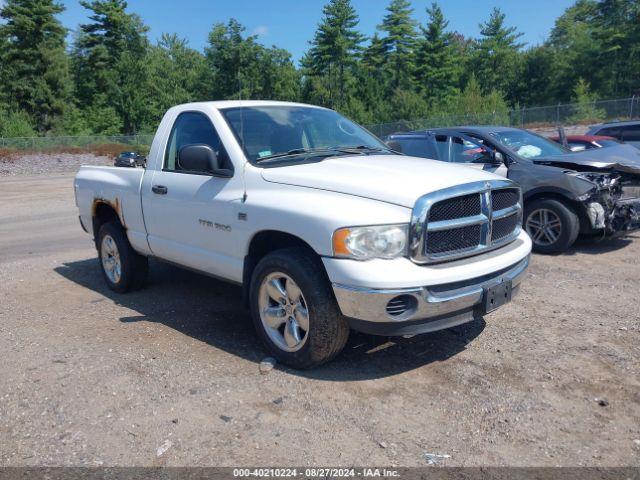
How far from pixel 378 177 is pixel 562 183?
448 centimetres

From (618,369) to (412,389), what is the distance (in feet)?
5.09

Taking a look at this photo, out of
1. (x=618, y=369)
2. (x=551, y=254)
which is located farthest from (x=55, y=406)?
(x=551, y=254)

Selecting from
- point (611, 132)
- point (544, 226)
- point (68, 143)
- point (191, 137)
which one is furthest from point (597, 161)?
point (68, 143)

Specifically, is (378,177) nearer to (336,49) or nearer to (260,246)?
(260,246)

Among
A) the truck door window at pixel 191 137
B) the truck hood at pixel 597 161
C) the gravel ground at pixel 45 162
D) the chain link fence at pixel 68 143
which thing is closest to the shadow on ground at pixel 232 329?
the truck door window at pixel 191 137

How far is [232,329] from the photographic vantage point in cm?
525

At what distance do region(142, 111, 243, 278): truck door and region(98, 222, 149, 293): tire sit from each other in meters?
0.68

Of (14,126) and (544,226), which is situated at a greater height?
(14,126)

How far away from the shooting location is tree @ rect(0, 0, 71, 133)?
5741 centimetres

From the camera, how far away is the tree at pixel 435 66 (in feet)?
208

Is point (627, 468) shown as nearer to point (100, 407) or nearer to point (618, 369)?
point (618, 369)

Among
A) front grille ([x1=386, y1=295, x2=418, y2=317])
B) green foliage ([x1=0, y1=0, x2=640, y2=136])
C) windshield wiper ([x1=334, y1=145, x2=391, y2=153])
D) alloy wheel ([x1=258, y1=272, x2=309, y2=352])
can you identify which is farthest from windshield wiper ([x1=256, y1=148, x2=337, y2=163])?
green foliage ([x1=0, y1=0, x2=640, y2=136])

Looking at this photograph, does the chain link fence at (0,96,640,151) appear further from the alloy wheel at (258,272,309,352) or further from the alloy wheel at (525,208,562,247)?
the alloy wheel at (258,272,309,352)

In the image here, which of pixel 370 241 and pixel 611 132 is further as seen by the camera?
pixel 611 132
